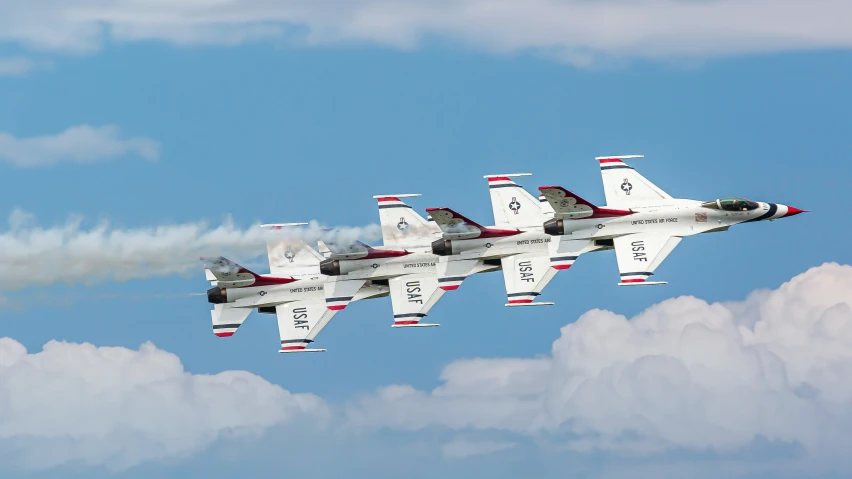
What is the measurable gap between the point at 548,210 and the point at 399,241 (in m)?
10.0

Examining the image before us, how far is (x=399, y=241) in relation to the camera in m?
128

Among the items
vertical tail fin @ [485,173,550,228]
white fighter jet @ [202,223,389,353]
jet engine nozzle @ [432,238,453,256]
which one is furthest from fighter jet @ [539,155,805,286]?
white fighter jet @ [202,223,389,353]

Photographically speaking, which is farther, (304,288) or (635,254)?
(304,288)

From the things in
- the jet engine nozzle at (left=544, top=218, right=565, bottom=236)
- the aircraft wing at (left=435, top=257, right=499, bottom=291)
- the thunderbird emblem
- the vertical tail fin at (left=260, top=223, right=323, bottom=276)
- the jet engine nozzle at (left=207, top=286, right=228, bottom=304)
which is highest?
A: the thunderbird emblem

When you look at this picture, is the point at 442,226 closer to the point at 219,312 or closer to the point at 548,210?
the point at 548,210

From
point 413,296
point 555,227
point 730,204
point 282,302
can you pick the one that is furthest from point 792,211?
point 282,302

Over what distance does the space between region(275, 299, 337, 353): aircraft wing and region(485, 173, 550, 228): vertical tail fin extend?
13302 millimetres

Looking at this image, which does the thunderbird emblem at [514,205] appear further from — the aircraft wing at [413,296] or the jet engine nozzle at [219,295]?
the jet engine nozzle at [219,295]

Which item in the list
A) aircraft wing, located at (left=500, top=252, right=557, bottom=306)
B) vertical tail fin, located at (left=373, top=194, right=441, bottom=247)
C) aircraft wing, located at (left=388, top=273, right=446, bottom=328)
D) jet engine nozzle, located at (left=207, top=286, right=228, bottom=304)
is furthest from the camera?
jet engine nozzle, located at (left=207, top=286, right=228, bottom=304)

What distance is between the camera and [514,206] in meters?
127

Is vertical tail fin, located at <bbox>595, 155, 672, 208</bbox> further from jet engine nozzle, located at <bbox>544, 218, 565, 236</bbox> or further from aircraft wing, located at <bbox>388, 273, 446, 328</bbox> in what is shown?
aircraft wing, located at <bbox>388, 273, 446, 328</bbox>

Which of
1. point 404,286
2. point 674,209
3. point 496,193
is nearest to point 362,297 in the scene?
point 404,286

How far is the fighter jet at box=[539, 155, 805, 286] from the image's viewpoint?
403 ft

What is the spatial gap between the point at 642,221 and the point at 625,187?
3274 mm
